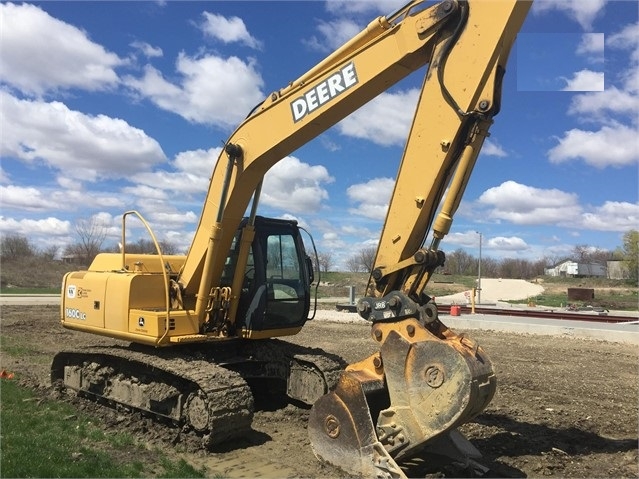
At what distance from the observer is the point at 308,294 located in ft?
27.9

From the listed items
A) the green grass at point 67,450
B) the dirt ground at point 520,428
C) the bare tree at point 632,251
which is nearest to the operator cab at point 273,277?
the dirt ground at point 520,428

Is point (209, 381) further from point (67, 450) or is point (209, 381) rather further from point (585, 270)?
point (585, 270)

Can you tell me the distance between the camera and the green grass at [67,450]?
228 inches

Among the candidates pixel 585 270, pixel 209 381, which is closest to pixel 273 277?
pixel 209 381

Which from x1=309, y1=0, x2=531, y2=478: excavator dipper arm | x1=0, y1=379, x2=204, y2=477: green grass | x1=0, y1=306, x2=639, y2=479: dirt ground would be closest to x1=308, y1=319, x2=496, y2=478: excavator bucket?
x1=309, y1=0, x2=531, y2=478: excavator dipper arm

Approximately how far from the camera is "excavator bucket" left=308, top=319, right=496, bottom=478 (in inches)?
189

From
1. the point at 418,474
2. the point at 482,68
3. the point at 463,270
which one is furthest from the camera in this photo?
the point at 463,270

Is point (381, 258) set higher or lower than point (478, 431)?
higher

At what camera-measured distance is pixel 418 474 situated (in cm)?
→ 557

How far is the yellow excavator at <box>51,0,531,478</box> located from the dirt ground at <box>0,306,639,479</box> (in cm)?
29

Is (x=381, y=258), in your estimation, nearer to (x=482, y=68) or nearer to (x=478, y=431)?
(x=482, y=68)

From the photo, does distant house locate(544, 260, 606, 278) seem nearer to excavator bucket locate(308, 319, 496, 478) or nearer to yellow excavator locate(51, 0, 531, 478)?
yellow excavator locate(51, 0, 531, 478)

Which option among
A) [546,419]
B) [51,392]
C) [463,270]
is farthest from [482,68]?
[463,270]

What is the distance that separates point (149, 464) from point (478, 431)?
12.9 ft
